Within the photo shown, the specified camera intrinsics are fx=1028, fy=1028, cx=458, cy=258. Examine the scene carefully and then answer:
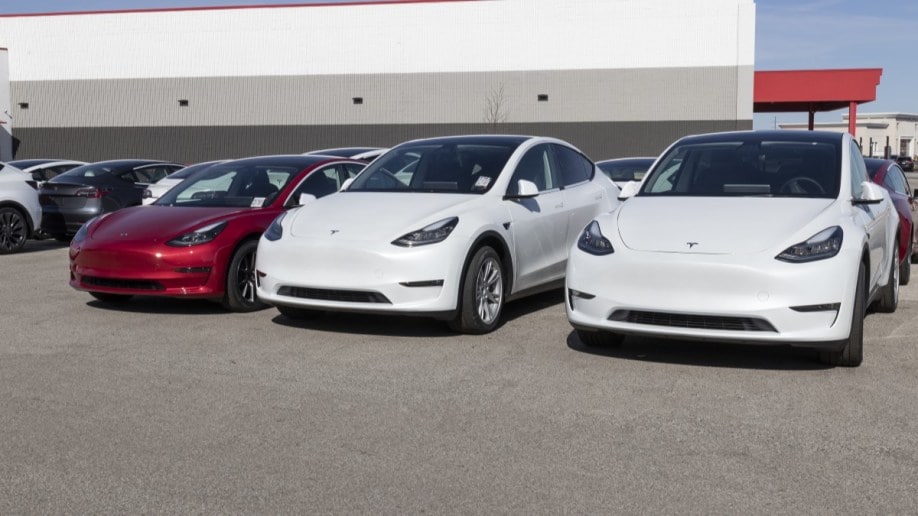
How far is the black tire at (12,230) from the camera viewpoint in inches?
579

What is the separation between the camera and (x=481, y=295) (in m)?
7.88

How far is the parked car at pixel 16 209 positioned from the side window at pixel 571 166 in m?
8.78

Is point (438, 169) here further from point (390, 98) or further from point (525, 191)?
point (390, 98)

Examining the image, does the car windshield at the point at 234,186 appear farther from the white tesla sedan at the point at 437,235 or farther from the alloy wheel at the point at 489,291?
the alloy wheel at the point at 489,291

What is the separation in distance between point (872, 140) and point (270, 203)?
11475 cm

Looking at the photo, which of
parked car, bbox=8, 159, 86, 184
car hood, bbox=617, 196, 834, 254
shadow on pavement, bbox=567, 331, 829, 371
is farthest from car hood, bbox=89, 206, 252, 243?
parked car, bbox=8, 159, 86, 184

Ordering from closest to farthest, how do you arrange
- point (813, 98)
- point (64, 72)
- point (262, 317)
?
point (262, 317)
point (813, 98)
point (64, 72)

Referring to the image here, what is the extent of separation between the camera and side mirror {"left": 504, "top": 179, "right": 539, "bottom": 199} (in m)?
8.28

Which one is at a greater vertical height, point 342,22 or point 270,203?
point 342,22

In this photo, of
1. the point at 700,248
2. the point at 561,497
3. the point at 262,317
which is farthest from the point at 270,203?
the point at 561,497

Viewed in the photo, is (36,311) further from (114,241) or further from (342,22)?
(342,22)

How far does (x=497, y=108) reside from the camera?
42.2 m

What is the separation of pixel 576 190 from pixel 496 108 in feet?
109

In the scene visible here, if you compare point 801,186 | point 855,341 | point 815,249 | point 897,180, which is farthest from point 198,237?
point 897,180
